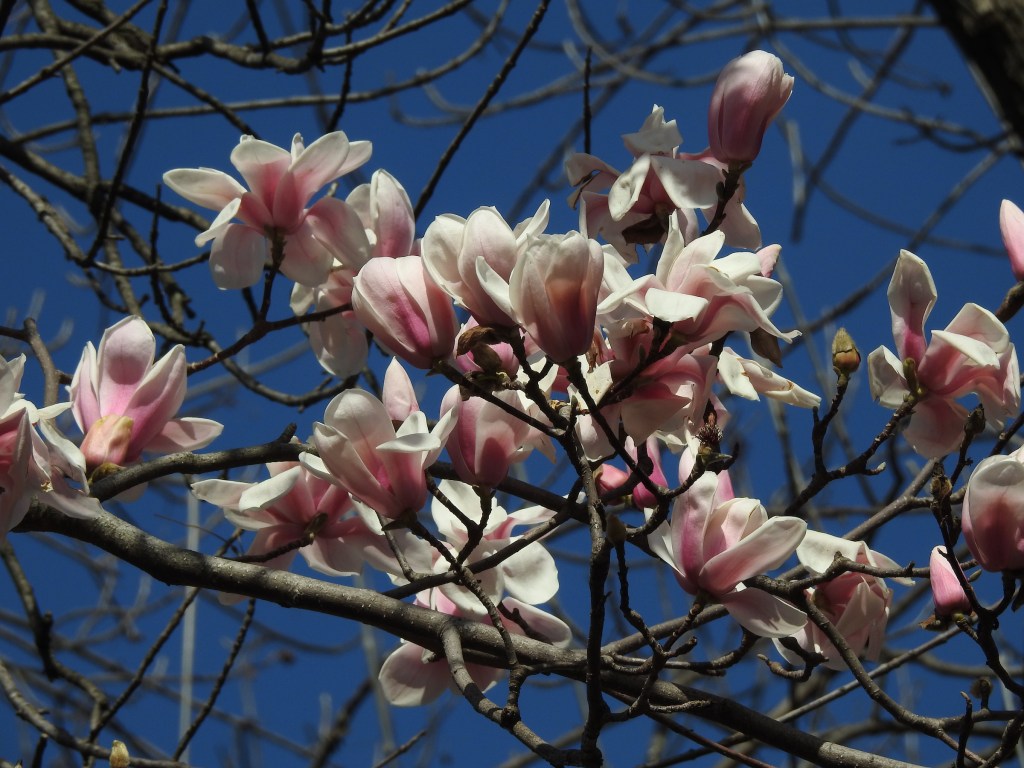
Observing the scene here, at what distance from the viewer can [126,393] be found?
116 cm

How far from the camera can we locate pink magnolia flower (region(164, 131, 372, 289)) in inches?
46.9

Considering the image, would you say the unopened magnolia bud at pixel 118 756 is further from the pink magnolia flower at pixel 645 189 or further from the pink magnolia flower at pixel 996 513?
the pink magnolia flower at pixel 996 513

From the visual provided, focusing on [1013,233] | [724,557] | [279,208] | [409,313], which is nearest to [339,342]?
[279,208]

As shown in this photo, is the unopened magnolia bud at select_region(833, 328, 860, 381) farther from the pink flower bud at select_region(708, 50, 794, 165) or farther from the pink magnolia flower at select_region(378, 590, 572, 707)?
the pink magnolia flower at select_region(378, 590, 572, 707)

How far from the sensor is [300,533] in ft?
4.02

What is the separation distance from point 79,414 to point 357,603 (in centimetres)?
34

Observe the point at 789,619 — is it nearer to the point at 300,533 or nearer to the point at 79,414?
the point at 300,533

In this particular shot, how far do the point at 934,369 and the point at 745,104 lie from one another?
31 centimetres

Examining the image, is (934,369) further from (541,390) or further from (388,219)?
(388,219)

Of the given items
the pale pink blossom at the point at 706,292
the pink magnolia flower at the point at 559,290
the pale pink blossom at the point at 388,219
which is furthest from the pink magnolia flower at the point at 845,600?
the pale pink blossom at the point at 388,219

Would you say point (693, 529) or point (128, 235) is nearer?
point (693, 529)

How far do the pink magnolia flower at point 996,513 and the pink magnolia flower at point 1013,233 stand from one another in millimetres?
290

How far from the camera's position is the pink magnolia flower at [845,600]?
42.9 inches

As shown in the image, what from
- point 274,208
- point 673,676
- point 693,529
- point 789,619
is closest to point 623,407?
point 693,529
